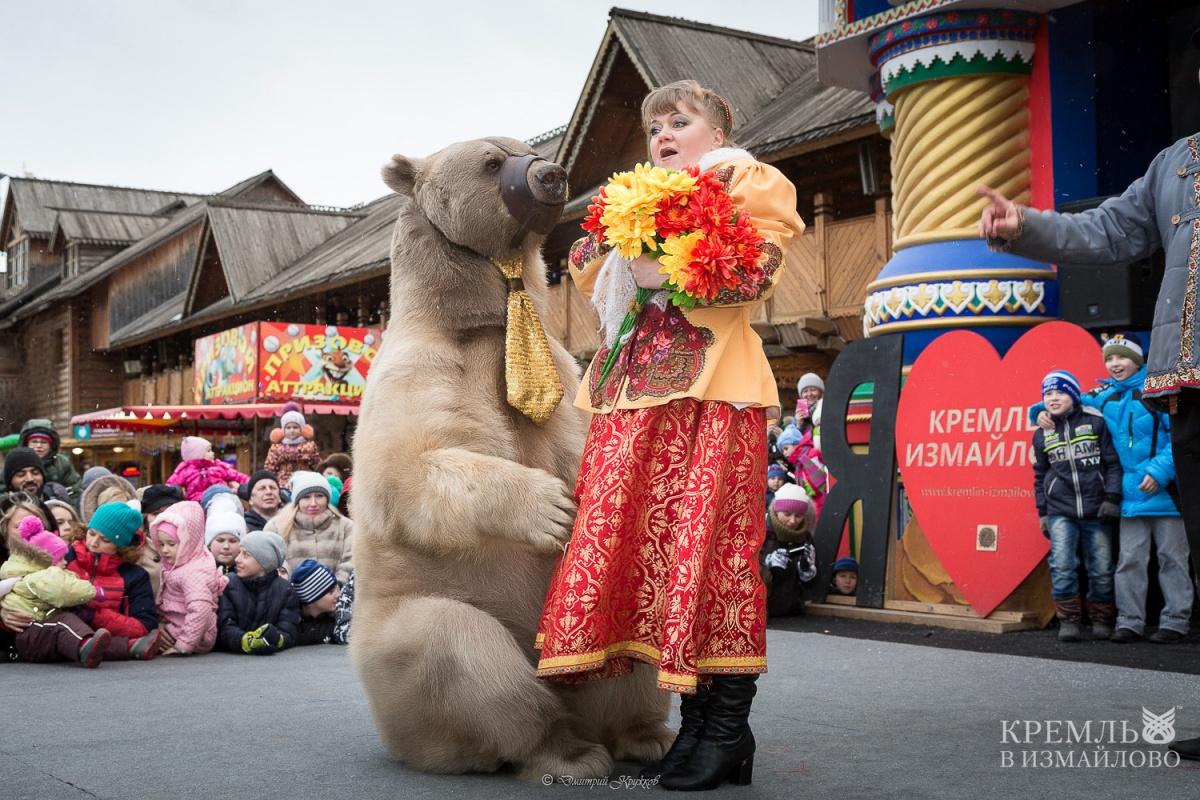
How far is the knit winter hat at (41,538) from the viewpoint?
6.13 metres

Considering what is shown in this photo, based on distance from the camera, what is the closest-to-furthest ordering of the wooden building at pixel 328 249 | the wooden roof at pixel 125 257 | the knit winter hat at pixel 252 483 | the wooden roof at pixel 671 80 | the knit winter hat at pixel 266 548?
the knit winter hat at pixel 266 548
the knit winter hat at pixel 252 483
the wooden building at pixel 328 249
the wooden roof at pixel 671 80
the wooden roof at pixel 125 257

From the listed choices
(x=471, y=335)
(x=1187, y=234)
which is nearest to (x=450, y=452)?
(x=471, y=335)

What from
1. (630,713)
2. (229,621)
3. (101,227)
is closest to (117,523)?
(229,621)

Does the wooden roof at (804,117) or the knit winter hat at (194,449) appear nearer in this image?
the knit winter hat at (194,449)

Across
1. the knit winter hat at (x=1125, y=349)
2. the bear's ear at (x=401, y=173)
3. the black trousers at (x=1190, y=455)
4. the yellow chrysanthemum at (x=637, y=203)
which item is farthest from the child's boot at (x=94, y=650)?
the knit winter hat at (x=1125, y=349)

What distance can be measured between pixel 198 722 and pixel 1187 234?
3.13 metres

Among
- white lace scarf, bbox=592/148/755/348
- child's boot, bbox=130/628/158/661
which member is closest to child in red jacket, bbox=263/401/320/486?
child's boot, bbox=130/628/158/661

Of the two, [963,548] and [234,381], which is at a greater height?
[234,381]

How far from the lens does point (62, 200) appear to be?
1300 inches

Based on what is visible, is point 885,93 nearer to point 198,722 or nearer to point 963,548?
point 963,548

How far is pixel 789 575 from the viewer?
22.7ft

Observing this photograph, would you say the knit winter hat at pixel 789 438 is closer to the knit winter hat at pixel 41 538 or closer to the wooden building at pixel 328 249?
the wooden building at pixel 328 249

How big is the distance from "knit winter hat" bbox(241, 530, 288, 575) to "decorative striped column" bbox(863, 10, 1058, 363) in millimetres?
3580

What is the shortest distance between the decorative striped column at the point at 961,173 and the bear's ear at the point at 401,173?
4173mm
